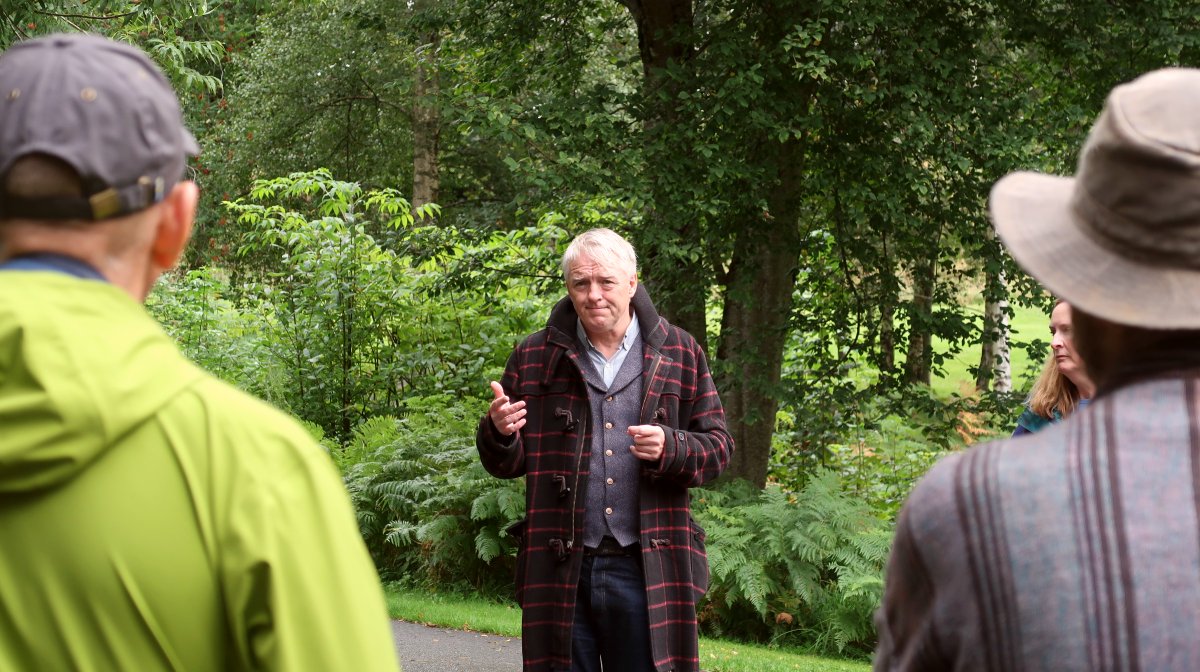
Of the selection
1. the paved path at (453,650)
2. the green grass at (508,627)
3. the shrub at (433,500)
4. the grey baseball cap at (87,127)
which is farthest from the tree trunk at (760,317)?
the grey baseball cap at (87,127)

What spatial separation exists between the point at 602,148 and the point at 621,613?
614cm

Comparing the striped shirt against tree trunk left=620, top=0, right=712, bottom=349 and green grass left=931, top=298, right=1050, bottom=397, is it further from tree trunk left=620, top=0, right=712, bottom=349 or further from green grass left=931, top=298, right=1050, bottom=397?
green grass left=931, top=298, right=1050, bottom=397

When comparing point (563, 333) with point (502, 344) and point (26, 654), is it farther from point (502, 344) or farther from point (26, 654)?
point (502, 344)

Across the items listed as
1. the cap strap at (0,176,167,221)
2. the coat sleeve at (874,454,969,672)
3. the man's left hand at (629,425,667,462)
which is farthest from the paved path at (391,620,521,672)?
the cap strap at (0,176,167,221)

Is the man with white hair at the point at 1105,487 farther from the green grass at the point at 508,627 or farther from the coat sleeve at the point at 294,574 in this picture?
the green grass at the point at 508,627

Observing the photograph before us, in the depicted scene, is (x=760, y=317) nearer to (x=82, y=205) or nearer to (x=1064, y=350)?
(x=1064, y=350)

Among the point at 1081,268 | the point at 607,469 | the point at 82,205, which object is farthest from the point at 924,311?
the point at 82,205

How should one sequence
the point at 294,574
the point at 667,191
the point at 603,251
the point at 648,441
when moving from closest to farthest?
1. the point at 294,574
2. the point at 648,441
3. the point at 603,251
4. the point at 667,191

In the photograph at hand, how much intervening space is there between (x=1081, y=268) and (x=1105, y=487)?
0.35 m

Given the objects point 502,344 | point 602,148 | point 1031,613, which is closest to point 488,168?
point 502,344

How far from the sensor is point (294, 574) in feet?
→ 4.80

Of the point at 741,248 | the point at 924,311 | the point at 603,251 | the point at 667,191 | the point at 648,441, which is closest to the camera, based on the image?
the point at 648,441

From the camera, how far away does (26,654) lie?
1.49 metres

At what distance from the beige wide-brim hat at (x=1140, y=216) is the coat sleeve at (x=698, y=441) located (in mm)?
2525
